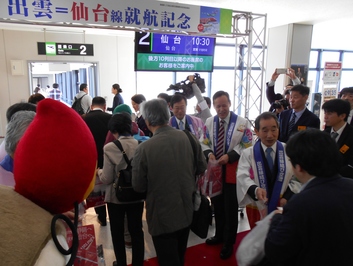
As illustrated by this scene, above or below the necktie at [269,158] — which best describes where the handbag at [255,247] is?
below

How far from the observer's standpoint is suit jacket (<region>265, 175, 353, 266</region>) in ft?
3.15

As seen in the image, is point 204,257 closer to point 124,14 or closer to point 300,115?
point 300,115

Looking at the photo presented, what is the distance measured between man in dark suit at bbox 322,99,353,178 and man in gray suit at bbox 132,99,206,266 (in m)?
1.50

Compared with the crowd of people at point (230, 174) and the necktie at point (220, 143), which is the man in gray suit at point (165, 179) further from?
the necktie at point (220, 143)

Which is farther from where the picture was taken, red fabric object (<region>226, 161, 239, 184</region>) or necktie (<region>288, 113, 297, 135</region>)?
necktie (<region>288, 113, 297, 135</region>)

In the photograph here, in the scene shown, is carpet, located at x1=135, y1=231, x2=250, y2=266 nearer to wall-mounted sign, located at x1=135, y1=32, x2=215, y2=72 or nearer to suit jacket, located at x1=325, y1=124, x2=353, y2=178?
suit jacket, located at x1=325, y1=124, x2=353, y2=178

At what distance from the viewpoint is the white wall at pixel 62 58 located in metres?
5.96

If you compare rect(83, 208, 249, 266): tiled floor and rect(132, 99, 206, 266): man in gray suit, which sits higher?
rect(132, 99, 206, 266): man in gray suit

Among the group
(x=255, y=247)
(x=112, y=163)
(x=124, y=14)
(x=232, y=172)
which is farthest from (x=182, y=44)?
(x=255, y=247)

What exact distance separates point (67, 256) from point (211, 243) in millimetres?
2186

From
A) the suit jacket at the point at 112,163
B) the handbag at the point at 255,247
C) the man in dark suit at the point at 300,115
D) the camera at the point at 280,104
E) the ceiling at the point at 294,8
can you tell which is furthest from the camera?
the ceiling at the point at 294,8

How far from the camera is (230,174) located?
2.31 meters

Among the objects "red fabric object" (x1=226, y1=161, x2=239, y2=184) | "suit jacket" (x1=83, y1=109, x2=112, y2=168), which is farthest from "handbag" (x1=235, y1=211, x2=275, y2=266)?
"suit jacket" (x1=83, y1=109, x2=112, y2=168)

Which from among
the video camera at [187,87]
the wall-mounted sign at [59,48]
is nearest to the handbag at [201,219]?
the video camera at [187,87]
